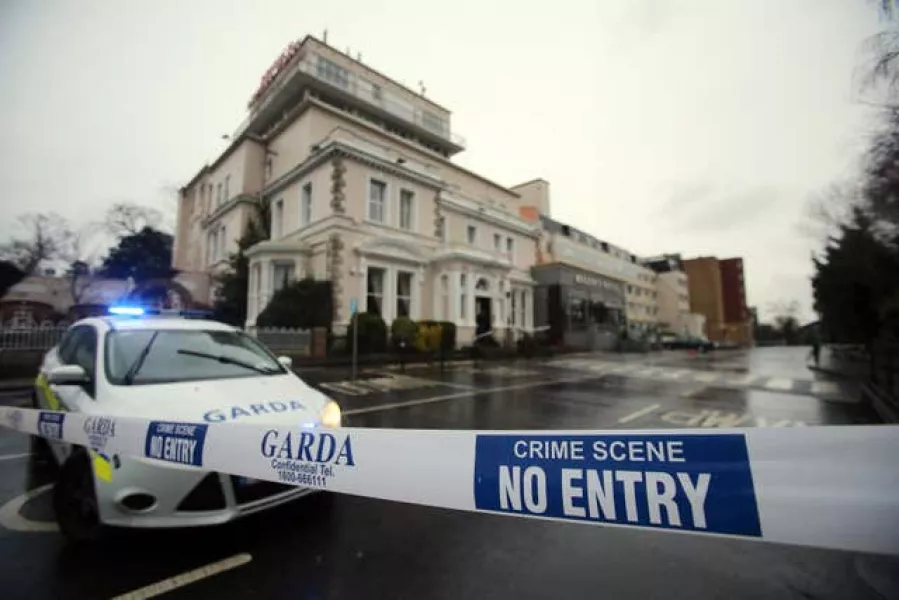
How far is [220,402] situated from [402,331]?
627 inches

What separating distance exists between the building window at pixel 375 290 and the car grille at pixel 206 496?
57.5 feet

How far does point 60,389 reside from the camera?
3.63 metres

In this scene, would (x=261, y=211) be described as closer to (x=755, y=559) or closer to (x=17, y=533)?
(x=17, y=533)

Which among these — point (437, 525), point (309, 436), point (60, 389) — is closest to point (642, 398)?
point (437, 525)

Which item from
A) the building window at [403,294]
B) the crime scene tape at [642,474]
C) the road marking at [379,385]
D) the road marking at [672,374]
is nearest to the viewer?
the crime scene tape at [642,474]

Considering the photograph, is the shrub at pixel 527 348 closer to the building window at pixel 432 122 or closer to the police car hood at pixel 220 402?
the building window at pixel 432 122

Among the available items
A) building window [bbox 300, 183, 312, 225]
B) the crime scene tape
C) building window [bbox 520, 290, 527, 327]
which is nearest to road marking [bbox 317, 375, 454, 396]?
the crime scene tape

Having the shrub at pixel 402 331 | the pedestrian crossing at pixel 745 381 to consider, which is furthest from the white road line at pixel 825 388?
the shrub at pixel 402 331

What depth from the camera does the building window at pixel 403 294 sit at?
2122 centimetres

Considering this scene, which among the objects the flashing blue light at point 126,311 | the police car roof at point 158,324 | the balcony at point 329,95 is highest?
the balcony at point 329,95

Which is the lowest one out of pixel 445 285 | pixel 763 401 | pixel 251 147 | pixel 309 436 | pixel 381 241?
pixel 763 401

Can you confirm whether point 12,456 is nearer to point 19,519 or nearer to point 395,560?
point 19,519

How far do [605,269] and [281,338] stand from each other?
4733 cm

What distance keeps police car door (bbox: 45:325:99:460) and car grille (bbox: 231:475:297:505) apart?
1.53 m
